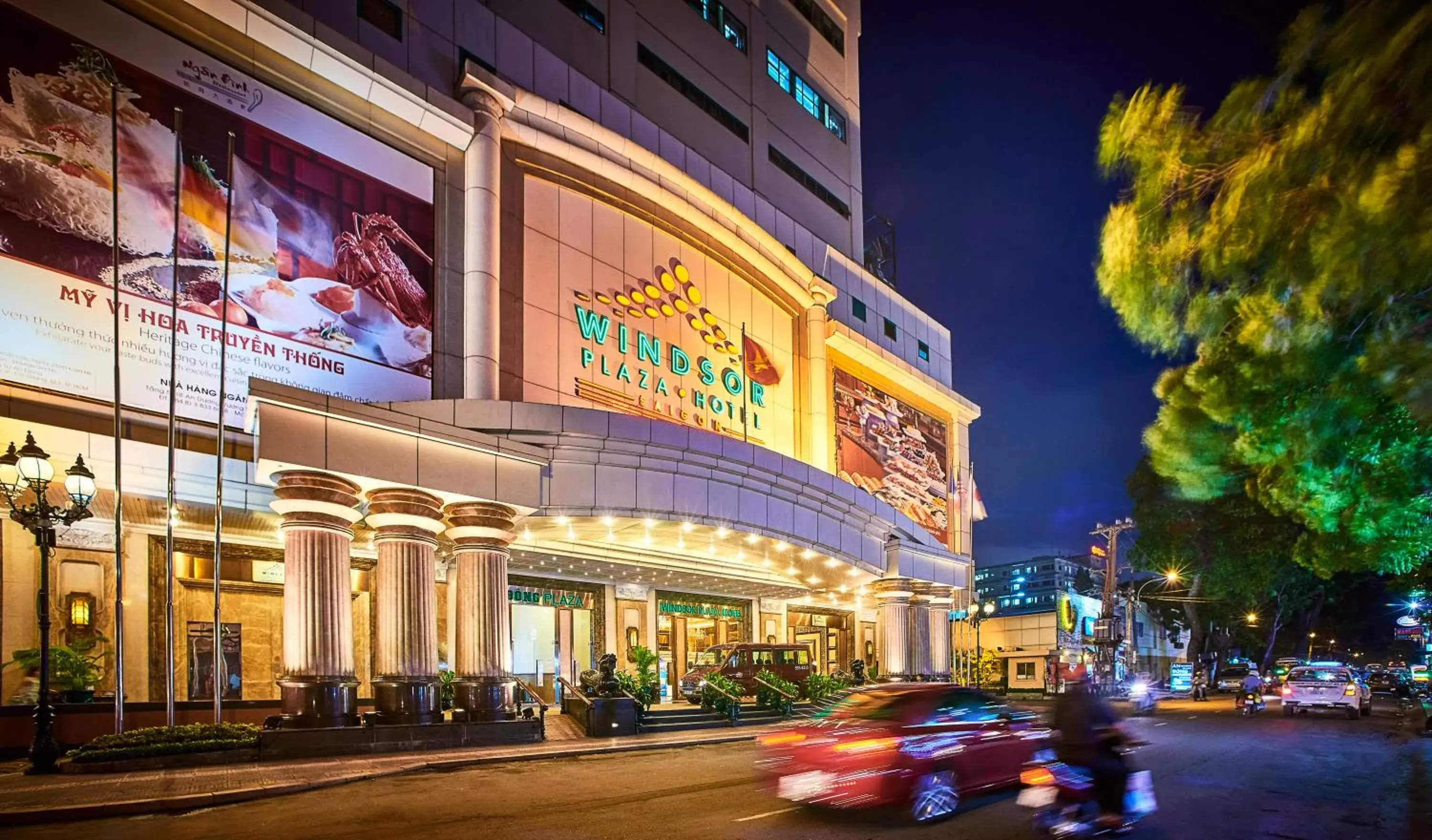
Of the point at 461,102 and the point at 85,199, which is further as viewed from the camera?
the point at 461,102

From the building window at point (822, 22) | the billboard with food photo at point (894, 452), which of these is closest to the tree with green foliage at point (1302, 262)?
the billboard with food photo at point (894, 452)

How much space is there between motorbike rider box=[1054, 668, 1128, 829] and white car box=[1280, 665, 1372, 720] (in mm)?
24892

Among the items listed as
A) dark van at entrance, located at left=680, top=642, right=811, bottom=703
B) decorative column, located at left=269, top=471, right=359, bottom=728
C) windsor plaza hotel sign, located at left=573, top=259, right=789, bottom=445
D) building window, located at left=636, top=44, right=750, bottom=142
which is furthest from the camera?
building window, located at left=636, top=44, right=750, bottom=142

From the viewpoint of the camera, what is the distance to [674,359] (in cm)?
2881

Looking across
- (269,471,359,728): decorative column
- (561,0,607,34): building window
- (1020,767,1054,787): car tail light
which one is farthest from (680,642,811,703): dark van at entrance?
(561,0,607,34): building window

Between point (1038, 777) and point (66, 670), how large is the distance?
16911mm

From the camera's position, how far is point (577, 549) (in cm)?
2739

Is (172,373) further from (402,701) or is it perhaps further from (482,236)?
(482,236)

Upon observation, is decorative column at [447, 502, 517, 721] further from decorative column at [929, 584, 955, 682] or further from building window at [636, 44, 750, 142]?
decorative column at [929, 584, 955, 682]

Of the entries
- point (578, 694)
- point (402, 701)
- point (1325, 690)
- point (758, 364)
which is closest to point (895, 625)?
point (758, 364)

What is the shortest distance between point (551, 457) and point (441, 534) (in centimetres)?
392

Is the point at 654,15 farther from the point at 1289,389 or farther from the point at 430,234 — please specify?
the point at 1289,389

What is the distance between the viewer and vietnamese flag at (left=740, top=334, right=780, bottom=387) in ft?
105

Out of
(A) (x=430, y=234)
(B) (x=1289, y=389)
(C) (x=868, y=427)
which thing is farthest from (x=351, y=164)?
(C) (x=868, y=427)
